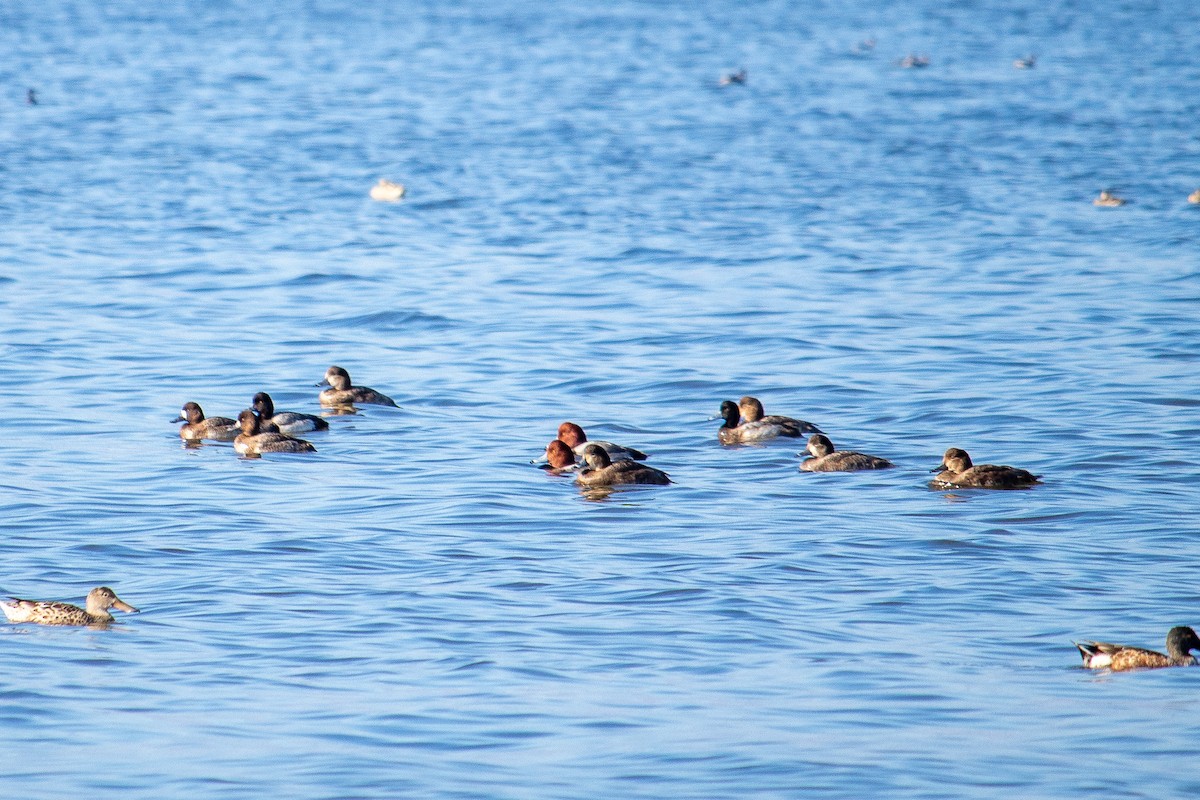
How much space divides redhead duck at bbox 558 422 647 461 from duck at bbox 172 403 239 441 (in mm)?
3289

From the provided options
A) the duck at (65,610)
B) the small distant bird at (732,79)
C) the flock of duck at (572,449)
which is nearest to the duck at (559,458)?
the flock of duck at (572,449)

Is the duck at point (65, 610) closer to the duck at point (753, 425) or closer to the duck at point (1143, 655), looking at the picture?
the duck at point (1143, 655)

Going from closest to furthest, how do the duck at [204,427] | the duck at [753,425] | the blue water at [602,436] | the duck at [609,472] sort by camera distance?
the blue water at [602,436] < the duck at [609,472] < the duck at [753,425] < the duck at [204,427]

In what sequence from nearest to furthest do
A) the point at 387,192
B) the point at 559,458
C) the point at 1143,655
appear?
the point at 1143,655
the point at 559,458
the point at 387,192

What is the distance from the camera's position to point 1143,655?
1058 centimetres

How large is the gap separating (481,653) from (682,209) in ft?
71.9

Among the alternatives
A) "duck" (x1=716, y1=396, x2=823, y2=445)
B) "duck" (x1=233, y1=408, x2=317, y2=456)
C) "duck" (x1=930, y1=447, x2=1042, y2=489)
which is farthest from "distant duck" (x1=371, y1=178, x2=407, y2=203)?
"duck" (x1=930, y1=447, x2=1042, y2=489)

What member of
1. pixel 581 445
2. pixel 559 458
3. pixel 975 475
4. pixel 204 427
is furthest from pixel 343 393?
pixel 975 475

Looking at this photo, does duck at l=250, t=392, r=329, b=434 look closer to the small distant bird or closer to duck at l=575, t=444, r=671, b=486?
duck at l=575, t=444, r=671, b=486

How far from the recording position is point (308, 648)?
11.2 meters

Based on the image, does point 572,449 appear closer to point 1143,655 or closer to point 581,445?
point 581,445

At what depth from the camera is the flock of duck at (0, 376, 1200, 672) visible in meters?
11.4

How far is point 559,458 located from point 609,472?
0.84m

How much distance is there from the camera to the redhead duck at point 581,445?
53.3ft
